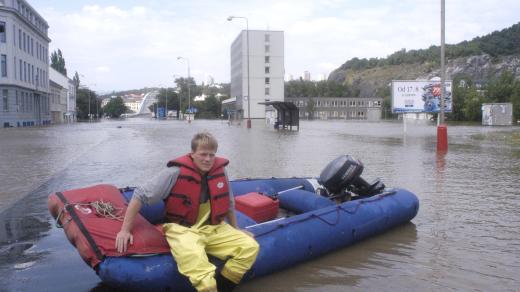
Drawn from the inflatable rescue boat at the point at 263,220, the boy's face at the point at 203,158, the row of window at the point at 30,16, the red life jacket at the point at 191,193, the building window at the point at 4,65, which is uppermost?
the row of window at the point at 30,16

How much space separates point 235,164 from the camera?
14.5 m

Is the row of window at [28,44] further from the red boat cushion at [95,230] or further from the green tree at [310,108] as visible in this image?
the green tree at [310,108]

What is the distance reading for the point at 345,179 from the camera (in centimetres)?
711

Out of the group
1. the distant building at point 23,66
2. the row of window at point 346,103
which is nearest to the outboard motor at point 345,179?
the distant building at point 23,66

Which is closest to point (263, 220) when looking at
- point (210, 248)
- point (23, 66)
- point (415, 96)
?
point (210, 248)

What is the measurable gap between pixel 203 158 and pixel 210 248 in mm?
837

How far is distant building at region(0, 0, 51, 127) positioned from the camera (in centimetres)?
5125

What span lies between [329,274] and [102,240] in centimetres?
238

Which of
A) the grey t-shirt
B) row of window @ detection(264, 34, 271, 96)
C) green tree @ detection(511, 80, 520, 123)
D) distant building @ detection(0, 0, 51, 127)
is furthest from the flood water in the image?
row of window @ detection(264, 34, 271, 96)

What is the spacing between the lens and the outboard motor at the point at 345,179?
23.4 feet

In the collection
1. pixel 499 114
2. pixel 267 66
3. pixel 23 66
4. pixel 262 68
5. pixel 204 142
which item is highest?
pixel 267 66

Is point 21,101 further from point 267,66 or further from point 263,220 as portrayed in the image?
point 267,66

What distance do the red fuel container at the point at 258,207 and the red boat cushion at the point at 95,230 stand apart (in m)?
1.76

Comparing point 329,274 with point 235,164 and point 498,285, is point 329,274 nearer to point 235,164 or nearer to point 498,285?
point 498,285
